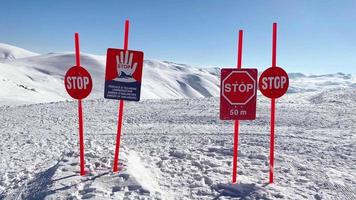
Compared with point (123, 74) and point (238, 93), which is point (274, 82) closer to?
point (238, 93)

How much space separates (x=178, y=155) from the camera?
25.0ft

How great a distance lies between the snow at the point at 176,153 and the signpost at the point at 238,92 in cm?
125

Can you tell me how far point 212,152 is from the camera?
26.6ft

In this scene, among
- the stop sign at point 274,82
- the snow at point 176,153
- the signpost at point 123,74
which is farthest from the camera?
the signpost at point 123,74

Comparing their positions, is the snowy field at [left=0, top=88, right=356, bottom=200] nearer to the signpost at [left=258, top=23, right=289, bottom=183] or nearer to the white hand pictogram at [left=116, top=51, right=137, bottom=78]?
the signpost at [left=258, top=23, right=289, bottom=183]

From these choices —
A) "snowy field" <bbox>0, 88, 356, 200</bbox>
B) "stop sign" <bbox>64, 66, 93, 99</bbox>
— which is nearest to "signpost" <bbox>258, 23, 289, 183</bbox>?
"snowy field" <bbox>0, 88, 356, 200</bbox>

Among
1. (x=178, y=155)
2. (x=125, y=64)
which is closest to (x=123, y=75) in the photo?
(x=125, y=64)

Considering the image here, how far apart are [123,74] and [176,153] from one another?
9.35 ft

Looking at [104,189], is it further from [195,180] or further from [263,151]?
[263,151]

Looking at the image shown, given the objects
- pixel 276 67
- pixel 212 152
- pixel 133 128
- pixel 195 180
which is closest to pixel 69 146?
pixel 133 128

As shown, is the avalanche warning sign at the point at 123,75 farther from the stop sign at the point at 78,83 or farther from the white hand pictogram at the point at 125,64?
the stop sign at the point at 78,83

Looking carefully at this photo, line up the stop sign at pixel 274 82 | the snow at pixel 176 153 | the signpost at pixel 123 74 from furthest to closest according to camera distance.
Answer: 1. the signpost at pixel 123 74
2. the snow at pixel 176 153
3. the stop sign at pixel 274 82

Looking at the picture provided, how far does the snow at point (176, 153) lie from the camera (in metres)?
5.43

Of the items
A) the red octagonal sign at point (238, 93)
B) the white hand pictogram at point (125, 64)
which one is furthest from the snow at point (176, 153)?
the white hand pictogram at point (125, 64)
